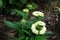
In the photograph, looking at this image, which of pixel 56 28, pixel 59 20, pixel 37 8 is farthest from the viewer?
pixel 37 8

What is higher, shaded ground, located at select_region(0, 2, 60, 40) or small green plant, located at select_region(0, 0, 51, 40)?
shaded ground, located at select_region(0, 2, 60, 40)

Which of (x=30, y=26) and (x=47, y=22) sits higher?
(x=47, y=22)

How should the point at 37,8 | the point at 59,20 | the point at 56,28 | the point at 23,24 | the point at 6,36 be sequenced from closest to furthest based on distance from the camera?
1. the point at 23,24
2. the point at 6,36
3. the point at 56,28
4. the point at 59,20
5. the point at 37,8

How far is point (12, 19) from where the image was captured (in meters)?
4.27

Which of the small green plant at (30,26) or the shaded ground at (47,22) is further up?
the shaded ground at (47,22)

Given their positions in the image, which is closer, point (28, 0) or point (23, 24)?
point (23, 24)

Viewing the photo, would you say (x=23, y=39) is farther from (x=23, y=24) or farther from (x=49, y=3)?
(x=49, y=3)

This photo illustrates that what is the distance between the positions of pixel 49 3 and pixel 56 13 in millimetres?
396

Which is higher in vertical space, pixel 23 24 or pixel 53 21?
pixel 53 21

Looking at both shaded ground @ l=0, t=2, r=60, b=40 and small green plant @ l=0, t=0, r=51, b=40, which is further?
shaded ground @ l=0, t=2, r=60, b=40

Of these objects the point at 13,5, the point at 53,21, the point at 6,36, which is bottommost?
the point at 6,36

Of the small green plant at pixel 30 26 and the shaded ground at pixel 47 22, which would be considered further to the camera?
the shaded ground at pixel 47 22

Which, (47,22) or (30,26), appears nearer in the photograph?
(30,26)

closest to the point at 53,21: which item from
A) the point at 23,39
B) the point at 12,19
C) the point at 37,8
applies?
the point at 37,8
